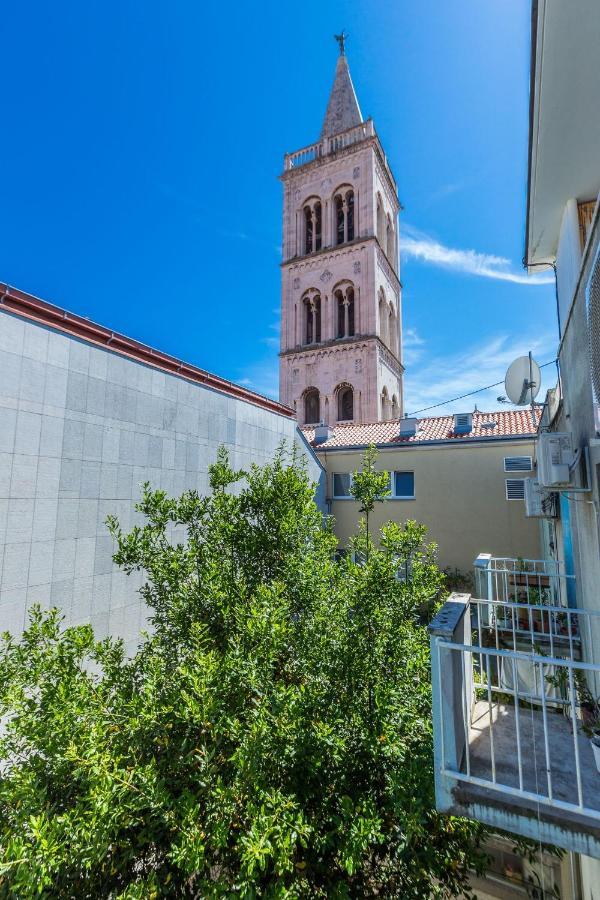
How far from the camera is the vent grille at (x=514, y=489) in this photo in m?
13.7

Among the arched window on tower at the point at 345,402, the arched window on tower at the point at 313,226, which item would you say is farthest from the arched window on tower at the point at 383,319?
the arched window on tower at the point at 313,226

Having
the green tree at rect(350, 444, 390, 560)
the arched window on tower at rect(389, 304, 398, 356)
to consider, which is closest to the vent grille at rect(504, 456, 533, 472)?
the green tree at rect(350, 444, 390, 560)

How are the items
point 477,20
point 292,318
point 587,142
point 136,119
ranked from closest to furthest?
point 587,142 < point 477,20 < point 136,119 < point 292,318

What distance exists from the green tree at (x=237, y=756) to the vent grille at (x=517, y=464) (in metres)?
11.8

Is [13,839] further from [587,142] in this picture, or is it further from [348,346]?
[348,346]

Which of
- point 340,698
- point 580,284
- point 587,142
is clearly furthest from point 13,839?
point 587,142

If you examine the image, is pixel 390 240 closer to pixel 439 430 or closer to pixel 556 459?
pixel 439 430

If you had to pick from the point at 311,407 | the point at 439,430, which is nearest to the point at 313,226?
the point at 311,407

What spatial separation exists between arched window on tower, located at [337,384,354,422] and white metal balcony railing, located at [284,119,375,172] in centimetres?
1775

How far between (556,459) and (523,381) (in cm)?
357

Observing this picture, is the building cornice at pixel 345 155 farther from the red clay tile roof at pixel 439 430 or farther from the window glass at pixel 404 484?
the window glass at pixel 404 484

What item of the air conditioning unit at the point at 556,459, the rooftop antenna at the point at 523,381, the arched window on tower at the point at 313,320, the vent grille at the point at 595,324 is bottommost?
the air conditioning unit at the point at 556,459

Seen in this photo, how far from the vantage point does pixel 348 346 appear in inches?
1045

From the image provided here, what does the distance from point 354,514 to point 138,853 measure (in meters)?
13.8
